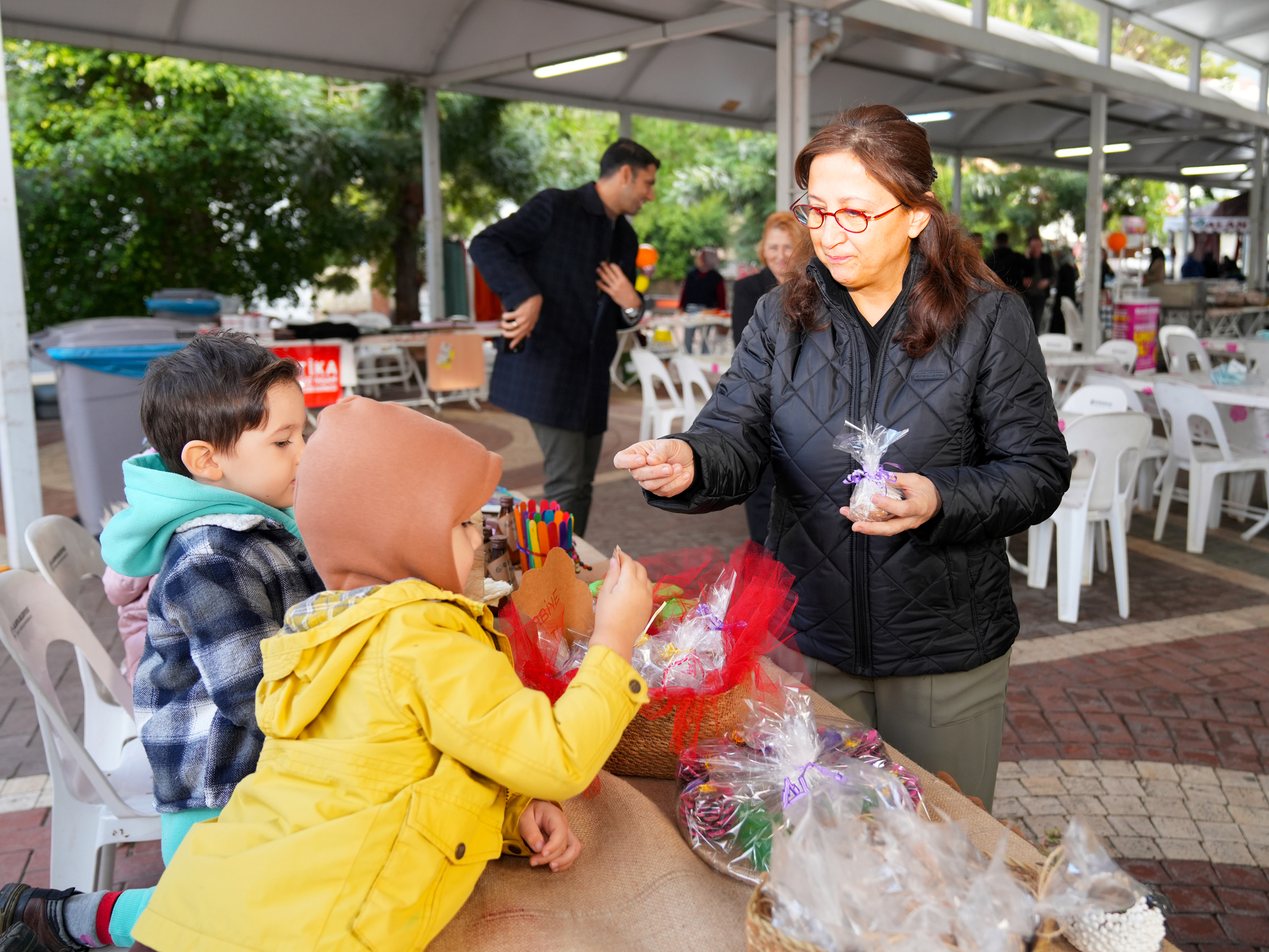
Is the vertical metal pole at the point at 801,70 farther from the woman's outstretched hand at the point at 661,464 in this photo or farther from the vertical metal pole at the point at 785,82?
the woman's outstretched hand at the point at 661,464

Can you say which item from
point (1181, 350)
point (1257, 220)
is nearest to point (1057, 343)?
point (1181, 350)

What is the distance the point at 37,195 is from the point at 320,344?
6532mm

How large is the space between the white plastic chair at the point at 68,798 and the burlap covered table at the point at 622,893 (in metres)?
1.18

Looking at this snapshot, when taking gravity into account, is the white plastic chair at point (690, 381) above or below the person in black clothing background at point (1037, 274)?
below

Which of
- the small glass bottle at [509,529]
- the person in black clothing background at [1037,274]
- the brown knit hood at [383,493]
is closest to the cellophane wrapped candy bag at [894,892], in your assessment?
the brown knit hood at [383,493]

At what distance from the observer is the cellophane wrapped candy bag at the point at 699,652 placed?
1507mm

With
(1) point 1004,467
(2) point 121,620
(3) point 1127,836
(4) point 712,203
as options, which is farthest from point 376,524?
(4) point 712,203

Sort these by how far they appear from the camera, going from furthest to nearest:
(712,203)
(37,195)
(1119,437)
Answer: (712,203)
(37,195)
(1119,437)

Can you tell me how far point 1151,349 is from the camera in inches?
313

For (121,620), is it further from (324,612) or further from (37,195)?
(37,195)

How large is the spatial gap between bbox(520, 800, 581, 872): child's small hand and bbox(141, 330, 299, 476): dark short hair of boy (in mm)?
897

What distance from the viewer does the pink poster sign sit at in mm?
7852

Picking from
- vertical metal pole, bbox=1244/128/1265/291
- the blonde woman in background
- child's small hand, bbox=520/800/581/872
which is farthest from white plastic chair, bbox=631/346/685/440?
vertical metal pole, bbox=1244/128/1265/291

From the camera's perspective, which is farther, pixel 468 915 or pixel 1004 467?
pixel 1004 467
